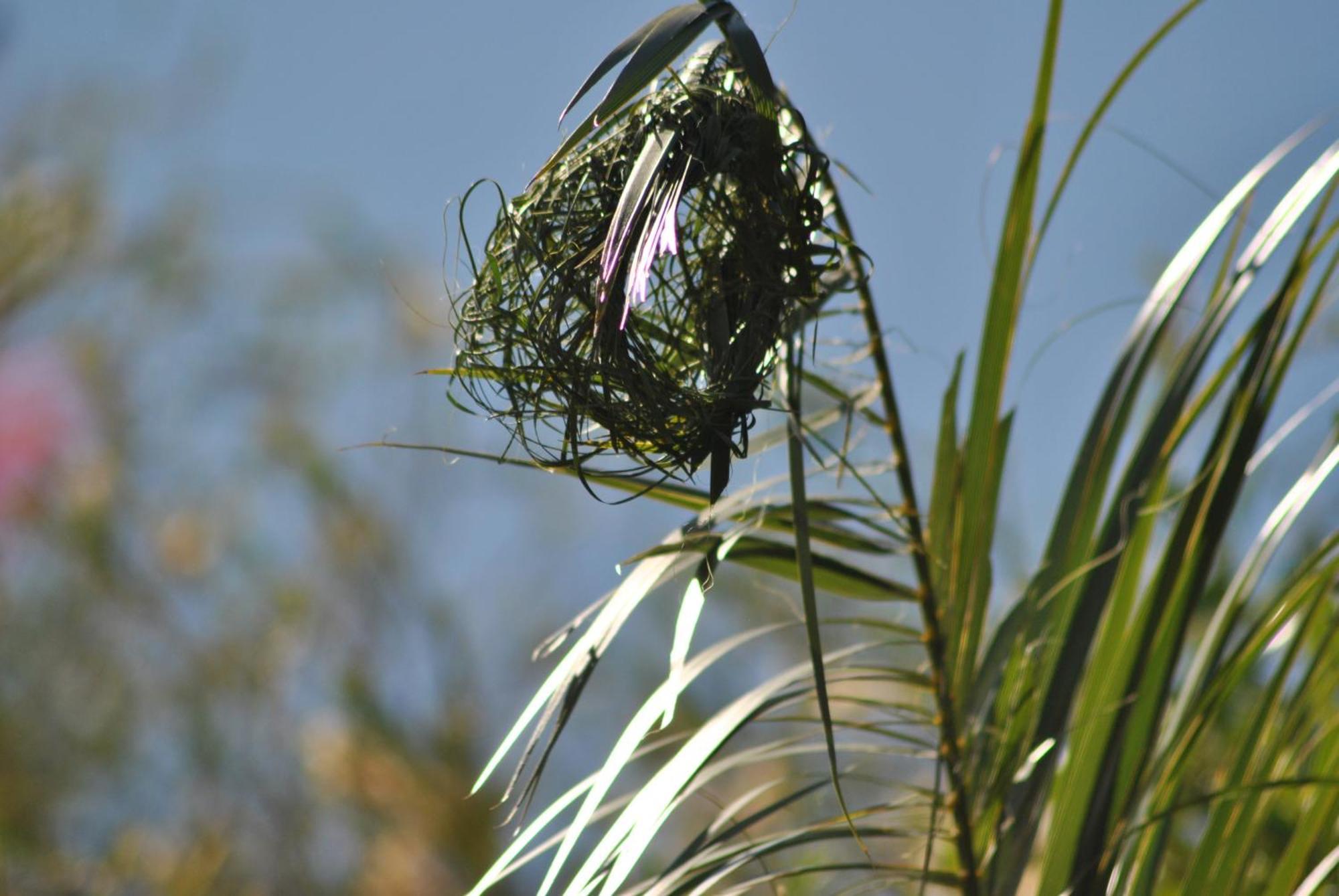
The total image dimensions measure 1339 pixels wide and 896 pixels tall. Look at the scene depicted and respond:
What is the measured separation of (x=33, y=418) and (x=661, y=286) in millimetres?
2801

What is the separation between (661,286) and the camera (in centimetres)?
45

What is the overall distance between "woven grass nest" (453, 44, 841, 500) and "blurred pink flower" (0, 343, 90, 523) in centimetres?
257

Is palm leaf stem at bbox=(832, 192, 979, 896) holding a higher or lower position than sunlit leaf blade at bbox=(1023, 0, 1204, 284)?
lower

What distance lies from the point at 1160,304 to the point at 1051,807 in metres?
0.26

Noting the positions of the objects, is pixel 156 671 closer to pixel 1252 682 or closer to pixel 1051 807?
pixel 1252 682

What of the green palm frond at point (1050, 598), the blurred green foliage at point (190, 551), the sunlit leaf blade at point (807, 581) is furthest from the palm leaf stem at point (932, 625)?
the blurred green foliage at point (190, 551)

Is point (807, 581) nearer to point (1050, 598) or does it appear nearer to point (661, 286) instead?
point (661, 286)

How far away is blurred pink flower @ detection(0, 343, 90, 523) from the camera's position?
2.68 m

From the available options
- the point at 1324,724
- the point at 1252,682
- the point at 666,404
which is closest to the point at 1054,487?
the point at 1252,682

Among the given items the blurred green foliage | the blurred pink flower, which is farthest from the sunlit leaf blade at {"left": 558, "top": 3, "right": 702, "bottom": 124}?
the blurred pink flower

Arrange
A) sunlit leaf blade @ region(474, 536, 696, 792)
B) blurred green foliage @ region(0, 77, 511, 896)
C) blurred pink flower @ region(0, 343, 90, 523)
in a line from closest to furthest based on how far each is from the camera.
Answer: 1. sunlit leaf blade @ region(474, 536, 696, 792)
2. blurred pink flower @ region(0, 343, 90, 523)
3. blurred green foliage @ region(0, 77, 511, 896)

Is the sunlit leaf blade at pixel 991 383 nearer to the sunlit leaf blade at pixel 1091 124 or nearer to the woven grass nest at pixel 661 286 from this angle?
the sunlit leaf blade at pixel 1091 124

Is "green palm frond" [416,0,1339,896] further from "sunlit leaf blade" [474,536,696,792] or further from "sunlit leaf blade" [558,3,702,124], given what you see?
"sunlit leaf blade" [558,3,702,124]

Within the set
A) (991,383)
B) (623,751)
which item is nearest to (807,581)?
(623,751)
